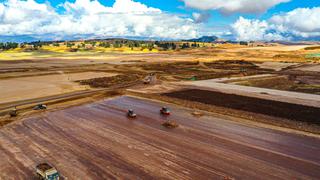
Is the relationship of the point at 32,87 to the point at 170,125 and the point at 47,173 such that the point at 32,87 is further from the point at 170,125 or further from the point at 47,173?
the point at 47,173

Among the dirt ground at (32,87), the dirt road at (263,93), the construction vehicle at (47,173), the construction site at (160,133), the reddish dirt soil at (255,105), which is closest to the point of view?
the construction vehicle at (47,173)

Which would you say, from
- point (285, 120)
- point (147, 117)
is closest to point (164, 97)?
point (147, 117)

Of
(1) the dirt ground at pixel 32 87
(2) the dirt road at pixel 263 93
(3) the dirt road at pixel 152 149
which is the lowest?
(3) the dirt road at pixel 152 149

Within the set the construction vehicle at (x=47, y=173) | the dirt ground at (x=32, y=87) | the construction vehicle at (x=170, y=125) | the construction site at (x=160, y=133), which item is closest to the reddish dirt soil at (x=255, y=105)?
the construction site at (x=160, y=133)

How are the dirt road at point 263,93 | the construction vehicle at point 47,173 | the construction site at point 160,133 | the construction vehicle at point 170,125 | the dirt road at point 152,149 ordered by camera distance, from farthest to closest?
1. the dirt road at point 263,93
2. the construction vehicle at point 170,125
3. the construction site at point 160,133
4. the dirt road at point 152,149
5. the construction vehicle at point 47,173

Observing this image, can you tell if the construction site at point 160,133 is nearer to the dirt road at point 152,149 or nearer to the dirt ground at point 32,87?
the dirt road at point 152,149

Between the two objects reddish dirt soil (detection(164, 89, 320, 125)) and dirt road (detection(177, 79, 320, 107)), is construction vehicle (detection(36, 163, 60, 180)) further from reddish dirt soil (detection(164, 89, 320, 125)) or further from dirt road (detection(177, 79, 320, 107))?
dirt road (detection(177, 79, 320, 107))

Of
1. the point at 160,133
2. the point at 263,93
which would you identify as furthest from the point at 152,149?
the point at 263,93

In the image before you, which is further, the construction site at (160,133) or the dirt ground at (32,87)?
the dirt ground at (32,87)
